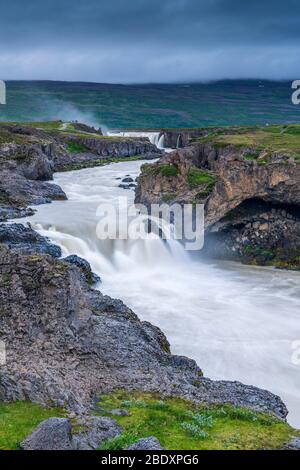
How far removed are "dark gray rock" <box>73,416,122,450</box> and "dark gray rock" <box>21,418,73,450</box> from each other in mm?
300

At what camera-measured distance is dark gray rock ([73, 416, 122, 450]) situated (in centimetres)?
1277

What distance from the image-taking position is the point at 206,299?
3384cm

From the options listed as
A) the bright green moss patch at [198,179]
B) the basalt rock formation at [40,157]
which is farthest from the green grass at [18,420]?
the bright green moss patch at [198,179]

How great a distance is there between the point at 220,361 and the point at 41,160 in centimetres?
5882

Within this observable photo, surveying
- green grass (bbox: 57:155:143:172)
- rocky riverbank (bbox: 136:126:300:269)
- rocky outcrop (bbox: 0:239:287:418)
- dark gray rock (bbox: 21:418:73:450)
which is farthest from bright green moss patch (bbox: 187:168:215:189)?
green grass (bbox: 57:155:143:172)

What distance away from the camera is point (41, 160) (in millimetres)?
76938

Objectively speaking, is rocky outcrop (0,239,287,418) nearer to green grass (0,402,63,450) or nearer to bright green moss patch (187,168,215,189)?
green grass (0,402,63,450)

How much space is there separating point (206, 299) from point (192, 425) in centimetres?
1971

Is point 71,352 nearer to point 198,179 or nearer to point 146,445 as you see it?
point 146,445

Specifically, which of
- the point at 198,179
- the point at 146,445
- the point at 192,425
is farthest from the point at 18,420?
the point at 198,179

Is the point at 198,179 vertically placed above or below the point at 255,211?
above

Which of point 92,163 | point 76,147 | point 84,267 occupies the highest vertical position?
point 76,147

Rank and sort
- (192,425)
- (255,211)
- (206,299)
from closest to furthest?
(192,425) < (206,299) < (255,211)

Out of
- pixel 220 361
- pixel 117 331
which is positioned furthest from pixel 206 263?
pixel 117 331
